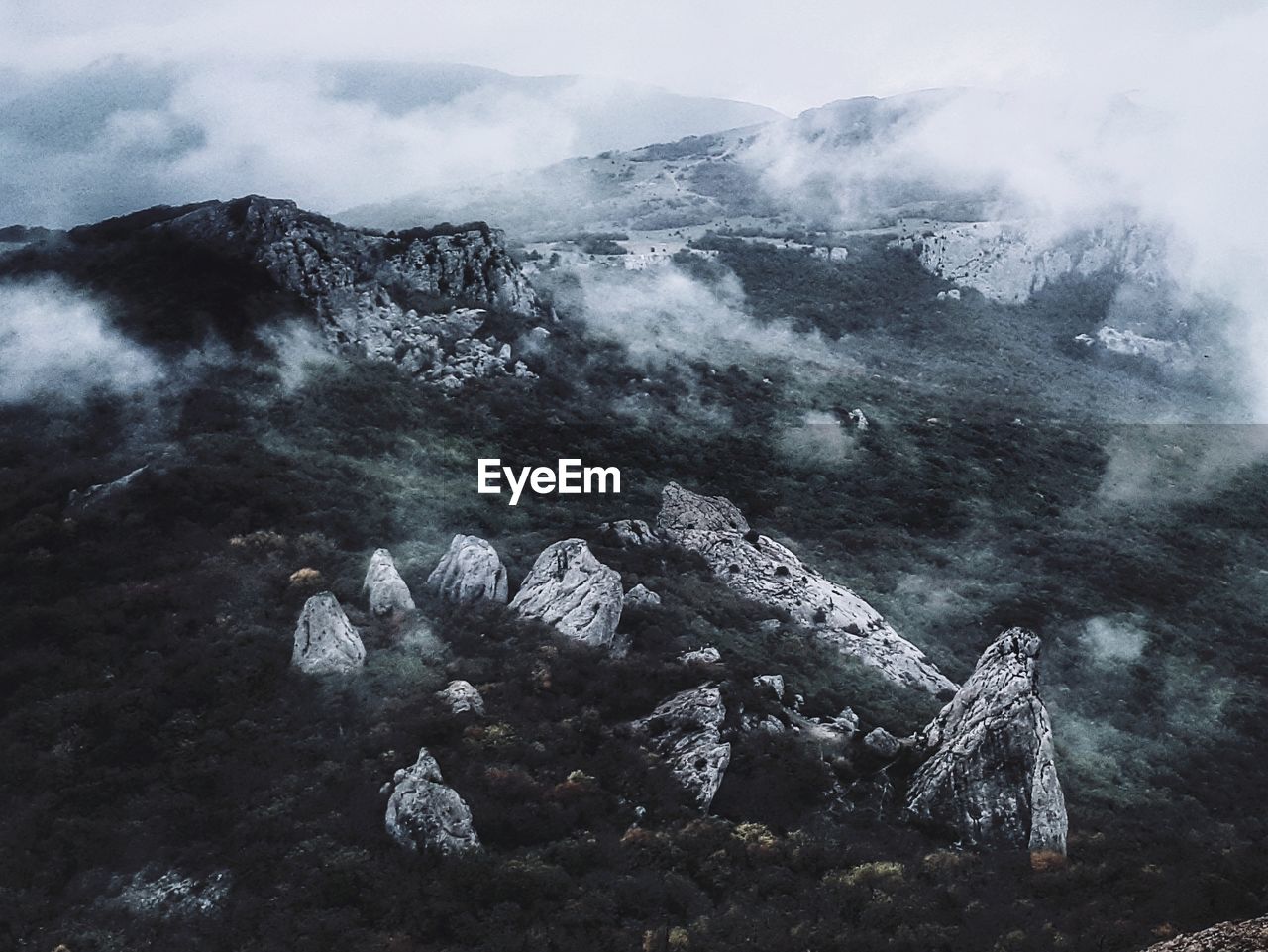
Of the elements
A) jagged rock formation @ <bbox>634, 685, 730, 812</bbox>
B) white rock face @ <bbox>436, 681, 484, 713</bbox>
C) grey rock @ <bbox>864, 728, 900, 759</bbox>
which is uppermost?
white rock face @ <bbox>436, 681, 484, 713</bbox>

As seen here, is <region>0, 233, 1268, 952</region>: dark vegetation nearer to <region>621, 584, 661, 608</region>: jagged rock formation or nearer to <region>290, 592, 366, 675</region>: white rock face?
<region>290, 592, 366, 675</region>: white rock face

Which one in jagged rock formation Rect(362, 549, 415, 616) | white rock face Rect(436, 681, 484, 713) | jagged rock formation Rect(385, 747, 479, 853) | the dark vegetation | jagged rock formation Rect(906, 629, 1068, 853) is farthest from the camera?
jagged rock formation Rect(362, 549, 415, 616)

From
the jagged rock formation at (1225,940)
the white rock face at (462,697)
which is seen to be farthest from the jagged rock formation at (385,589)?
the jagged rock formation at (1225,940)

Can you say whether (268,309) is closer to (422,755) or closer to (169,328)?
(169,328)

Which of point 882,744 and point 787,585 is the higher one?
point 787,585

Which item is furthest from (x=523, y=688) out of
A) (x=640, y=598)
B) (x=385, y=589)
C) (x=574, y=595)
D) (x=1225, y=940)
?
(x=1225, y=940)

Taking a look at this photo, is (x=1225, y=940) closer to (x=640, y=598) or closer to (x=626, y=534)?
(x=640, y=598)

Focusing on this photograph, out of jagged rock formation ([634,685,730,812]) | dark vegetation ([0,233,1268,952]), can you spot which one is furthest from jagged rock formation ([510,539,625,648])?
jagged rock formation ([634,685,730,812])
